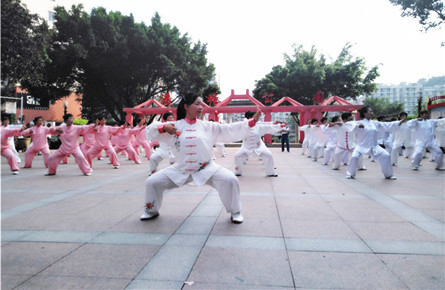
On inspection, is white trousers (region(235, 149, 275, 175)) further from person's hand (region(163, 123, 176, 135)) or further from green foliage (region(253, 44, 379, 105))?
green foliage (region(253, 44, 379, 105))

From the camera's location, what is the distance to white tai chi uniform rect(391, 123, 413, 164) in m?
10.3

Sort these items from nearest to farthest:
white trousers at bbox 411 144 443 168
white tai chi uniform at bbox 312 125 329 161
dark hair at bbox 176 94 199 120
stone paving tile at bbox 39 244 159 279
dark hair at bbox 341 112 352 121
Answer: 1. stone paving tile at bbox 39 244 159 279
2. dark hair at bbox 176 94 199 120
3. dark hair at bbox 341 112 352 121
4. white trousers at bbox 411 144 443 168
5. white tai chi uniform at bbox 312 125 329 161

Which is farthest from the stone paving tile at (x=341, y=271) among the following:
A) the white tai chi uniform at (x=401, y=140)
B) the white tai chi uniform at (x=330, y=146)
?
the white tai chi uniform at (x=401, y=140)

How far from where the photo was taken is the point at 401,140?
1084cm

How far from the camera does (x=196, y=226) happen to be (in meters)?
3.43

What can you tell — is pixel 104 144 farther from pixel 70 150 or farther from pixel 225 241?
pixel 225 241

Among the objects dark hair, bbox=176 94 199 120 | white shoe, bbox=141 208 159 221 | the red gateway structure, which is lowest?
white shoe, bbox=141 208 159 221

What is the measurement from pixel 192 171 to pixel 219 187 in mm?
410

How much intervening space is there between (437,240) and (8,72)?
17.8m

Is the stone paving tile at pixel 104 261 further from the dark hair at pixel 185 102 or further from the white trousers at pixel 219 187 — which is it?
the dark hair at pixel 185 102

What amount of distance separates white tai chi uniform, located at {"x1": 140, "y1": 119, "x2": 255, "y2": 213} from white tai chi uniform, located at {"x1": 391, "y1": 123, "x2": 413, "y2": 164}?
8.62 meters

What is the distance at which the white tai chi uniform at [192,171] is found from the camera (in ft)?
11.8

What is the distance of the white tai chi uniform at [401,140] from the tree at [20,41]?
16426mm

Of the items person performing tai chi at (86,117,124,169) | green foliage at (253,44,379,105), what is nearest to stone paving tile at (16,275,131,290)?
person performing tai chi at (86,117,124,169)
